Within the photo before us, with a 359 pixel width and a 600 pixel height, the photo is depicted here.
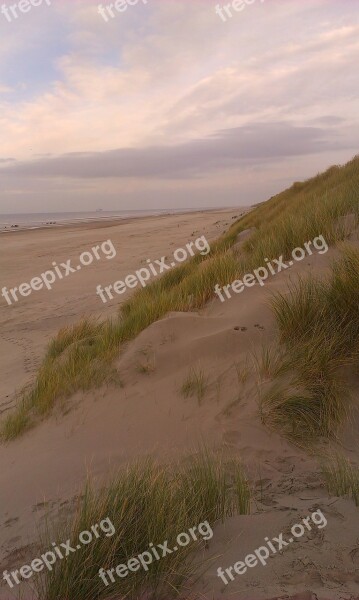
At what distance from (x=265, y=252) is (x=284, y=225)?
0.95 m

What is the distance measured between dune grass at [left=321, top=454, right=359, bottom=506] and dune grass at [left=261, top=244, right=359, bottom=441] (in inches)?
12.4

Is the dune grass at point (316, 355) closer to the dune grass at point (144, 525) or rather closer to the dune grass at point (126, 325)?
the dune grass at point (144, 525)

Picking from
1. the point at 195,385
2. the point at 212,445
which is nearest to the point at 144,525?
the point at 212,445

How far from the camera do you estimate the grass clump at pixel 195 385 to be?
3.16m

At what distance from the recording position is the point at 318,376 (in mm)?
2764

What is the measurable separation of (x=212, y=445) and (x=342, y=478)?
831 mm

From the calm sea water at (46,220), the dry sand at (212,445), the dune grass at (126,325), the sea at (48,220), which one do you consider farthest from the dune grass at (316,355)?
the calm sea water at (46,220)

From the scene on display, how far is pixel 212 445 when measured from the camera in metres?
2.63

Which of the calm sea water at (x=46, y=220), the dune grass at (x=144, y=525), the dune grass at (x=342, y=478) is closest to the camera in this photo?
the dune grass at (x=144, y=525)

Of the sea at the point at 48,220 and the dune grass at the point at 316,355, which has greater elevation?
the sea at the point at 48,220

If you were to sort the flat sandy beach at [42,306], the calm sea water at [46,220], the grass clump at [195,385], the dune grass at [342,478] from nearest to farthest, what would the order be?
the dune grass at [342,478], the grass clump at [195,385], the flat sandy beach at [42,306], the calm sea water at [46,220]

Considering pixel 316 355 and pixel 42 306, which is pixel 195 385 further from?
pixel 42 306

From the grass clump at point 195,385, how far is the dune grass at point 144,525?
93 cm

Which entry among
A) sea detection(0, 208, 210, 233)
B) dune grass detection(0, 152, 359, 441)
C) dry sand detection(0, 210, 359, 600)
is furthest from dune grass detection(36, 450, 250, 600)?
sea detection(0, 208, 210, 233)
